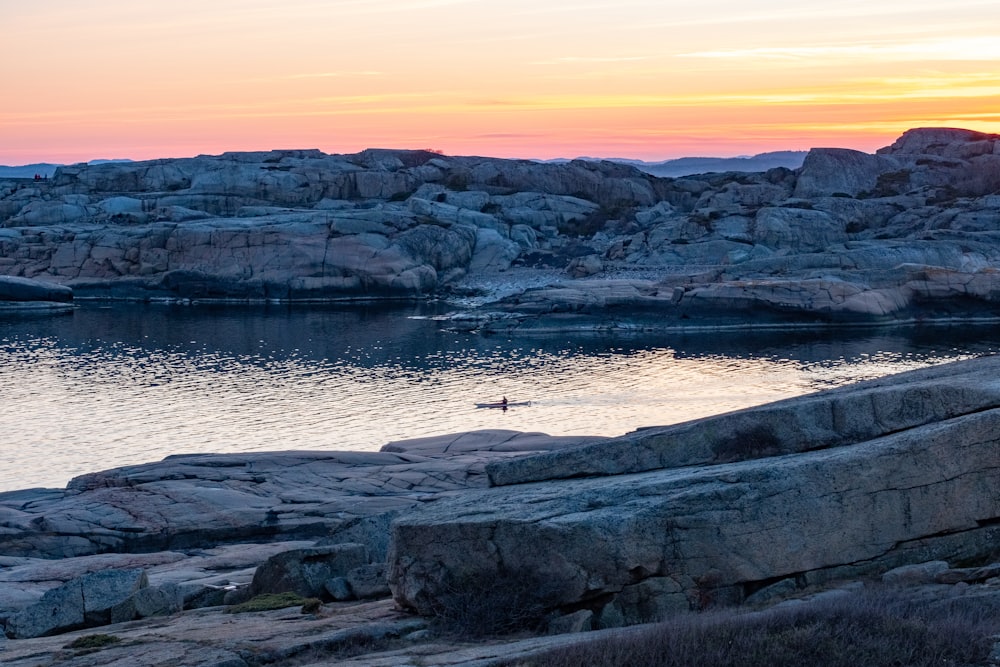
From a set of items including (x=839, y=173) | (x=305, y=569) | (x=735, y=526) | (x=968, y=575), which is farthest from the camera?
(x=839, y=173)

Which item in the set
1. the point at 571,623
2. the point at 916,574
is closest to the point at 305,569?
the point at 571,623

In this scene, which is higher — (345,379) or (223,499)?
(223,499)

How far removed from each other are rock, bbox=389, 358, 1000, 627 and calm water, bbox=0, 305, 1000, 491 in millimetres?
28522

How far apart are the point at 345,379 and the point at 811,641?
5212 centimetres

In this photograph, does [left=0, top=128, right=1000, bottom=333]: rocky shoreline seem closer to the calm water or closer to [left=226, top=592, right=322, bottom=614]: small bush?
the calm water

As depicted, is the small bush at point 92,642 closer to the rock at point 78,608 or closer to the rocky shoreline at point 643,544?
the rocky shoreline at point 643,544

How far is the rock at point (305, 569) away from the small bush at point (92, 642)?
3002 mm

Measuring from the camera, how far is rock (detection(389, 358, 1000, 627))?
1399cm

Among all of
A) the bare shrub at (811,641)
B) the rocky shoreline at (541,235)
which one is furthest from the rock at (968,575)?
the rocky shoreline at (541,235)

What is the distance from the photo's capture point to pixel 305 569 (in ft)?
54.8

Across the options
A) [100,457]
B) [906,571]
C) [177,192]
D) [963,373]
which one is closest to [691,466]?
[906,571]

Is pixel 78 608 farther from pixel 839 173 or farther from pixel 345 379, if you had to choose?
pixel 839 173

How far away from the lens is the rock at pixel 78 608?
52.6 ft

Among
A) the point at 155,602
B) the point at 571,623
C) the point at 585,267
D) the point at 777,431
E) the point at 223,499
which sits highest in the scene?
the point at 777,431
